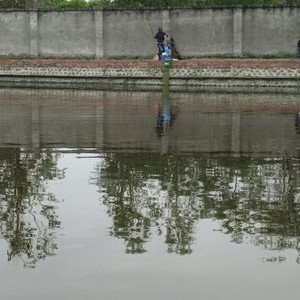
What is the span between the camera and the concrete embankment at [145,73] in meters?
28.6

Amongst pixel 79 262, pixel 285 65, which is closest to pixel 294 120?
pixel 79 262

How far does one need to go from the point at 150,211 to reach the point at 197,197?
816 millimetres

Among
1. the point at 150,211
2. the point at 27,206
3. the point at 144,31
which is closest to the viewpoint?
the point at 150,211

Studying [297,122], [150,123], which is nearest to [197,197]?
[150,123]

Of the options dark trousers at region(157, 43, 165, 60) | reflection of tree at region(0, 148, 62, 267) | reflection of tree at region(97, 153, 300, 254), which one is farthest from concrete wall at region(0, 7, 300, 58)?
reflection of tree at region(0, 148, 62, 267)

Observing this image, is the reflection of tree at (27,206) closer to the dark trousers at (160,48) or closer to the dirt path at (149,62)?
the dirt path at (149,62)

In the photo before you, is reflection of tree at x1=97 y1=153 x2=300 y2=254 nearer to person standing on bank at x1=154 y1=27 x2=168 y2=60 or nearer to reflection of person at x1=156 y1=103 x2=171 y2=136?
reflection of person at x1=156 y1=103 x2=171 y2=136

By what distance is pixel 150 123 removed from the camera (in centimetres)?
1515

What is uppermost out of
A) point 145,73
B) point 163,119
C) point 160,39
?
point 160,39

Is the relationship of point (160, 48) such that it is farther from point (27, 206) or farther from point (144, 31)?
point (27, 206)

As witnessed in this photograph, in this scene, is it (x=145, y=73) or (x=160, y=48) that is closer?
(x=145, y=73)

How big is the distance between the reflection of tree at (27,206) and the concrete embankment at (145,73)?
1916 cm

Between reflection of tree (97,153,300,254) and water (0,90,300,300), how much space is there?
2 centimetres

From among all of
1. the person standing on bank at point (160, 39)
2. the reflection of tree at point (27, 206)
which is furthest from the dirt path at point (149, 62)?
the reflection of tree at point (27, 206)
